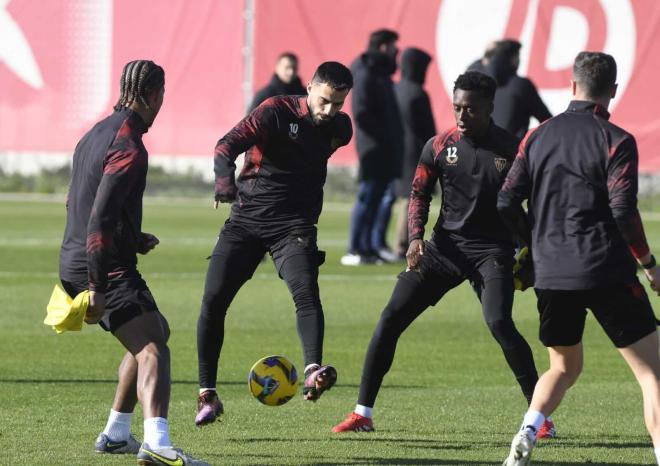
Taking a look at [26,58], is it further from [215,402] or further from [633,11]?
[215,402]

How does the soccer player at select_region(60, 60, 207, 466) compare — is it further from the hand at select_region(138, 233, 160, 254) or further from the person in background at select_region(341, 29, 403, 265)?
the person in background at select_region(341, 29, 403, 265)

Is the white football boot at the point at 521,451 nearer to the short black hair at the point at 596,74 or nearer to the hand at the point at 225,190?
the short black hair at the point at 596,74

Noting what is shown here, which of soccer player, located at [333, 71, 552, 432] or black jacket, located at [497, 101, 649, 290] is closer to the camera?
black jacket, located at [497, 101, 649, 290]

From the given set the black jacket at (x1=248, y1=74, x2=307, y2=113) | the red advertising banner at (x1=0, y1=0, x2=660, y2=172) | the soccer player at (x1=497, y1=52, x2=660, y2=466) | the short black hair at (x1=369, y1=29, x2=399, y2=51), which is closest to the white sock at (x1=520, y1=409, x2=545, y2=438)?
the soccer player at (x1=497, y1=52, x2=660, y2=466)

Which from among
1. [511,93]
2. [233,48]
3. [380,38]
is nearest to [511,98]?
[511,93]

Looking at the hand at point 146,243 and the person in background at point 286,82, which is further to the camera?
the person in background at point 286,82

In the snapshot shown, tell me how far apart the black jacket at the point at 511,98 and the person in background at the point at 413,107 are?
210 centimetres

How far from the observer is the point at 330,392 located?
34.7ft

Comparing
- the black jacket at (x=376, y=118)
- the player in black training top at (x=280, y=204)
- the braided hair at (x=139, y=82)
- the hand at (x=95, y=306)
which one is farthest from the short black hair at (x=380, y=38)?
the hand at (x=95, y=306)

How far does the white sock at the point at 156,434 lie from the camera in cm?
726

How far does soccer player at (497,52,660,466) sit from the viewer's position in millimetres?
6949

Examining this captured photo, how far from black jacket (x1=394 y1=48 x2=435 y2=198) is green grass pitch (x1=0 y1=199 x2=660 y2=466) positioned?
203cm

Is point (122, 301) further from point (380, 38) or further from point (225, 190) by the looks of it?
point (380, 38)

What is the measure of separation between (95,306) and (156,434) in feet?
2.14
